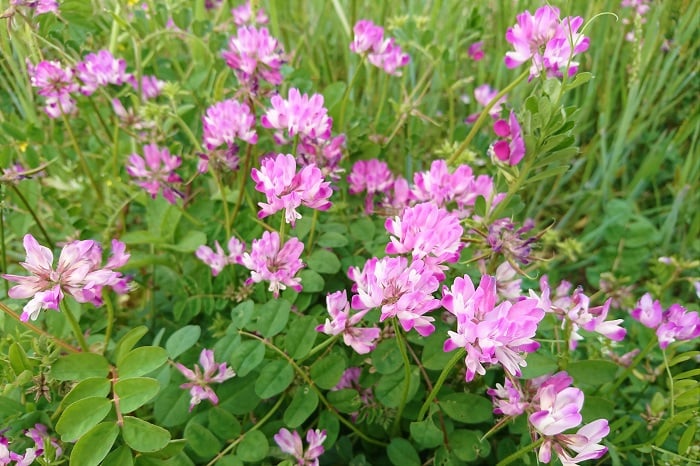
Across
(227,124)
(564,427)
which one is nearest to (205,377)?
(227,124)

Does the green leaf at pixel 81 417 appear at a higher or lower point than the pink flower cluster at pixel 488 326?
lower

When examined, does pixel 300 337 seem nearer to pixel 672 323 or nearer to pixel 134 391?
pixel 134 391

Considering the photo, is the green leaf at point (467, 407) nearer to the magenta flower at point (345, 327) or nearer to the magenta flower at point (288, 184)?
the magenta flower at point (345, 327)

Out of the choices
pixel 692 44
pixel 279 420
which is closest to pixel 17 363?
pixel 279 420

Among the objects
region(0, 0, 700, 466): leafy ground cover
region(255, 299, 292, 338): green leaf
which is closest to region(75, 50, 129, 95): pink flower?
region(0, 0, 700, 466): leafy ground cover

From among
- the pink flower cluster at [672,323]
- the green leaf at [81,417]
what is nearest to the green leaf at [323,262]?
the green leaf at [81,417]

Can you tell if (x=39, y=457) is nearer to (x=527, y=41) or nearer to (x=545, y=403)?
(x=545, y=403)
